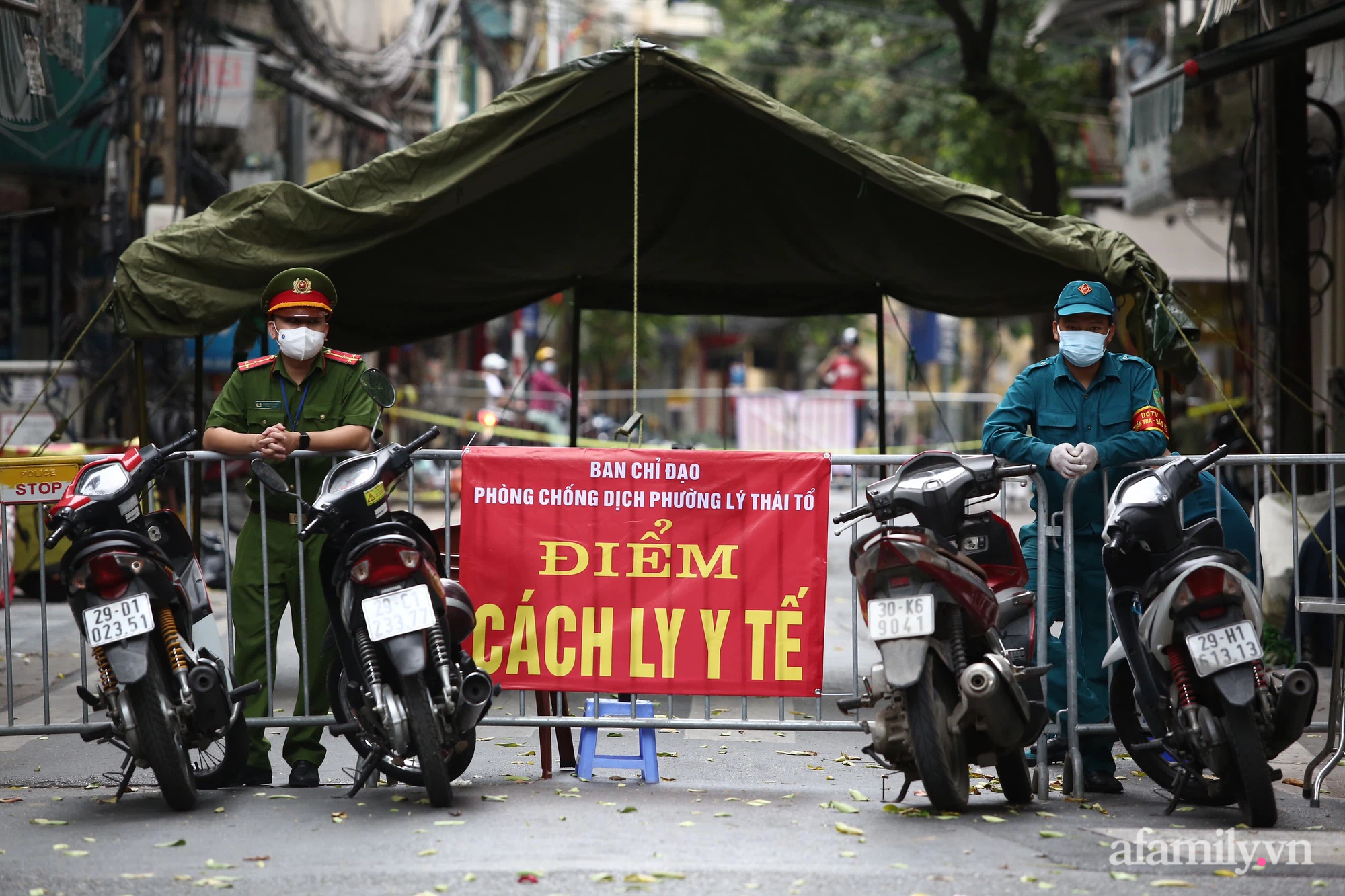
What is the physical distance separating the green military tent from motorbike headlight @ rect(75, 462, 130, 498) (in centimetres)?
230

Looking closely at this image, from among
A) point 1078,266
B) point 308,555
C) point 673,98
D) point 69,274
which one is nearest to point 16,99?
point 673,98

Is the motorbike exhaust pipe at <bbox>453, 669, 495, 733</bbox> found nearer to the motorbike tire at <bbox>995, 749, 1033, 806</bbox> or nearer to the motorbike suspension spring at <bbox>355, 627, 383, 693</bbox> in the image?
the motorbike suspension spring at <bbox>355, 627, 383, 693</bbox>

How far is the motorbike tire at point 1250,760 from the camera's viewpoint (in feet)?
15.6

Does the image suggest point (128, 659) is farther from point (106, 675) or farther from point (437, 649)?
point (437, 649)

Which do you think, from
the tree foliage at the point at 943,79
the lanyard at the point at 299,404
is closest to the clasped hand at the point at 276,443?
the lanyard at the point at 299,404

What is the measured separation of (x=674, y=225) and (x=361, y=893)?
6.11 meters

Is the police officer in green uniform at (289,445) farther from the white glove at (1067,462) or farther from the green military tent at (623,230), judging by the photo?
the white glove at (1067,462)

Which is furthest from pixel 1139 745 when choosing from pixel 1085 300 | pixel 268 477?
pixel 268 477

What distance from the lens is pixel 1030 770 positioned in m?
5.94

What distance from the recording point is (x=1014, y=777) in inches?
206

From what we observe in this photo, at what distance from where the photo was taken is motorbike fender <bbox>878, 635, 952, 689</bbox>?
187 inches

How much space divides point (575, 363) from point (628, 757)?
4863 millimetres

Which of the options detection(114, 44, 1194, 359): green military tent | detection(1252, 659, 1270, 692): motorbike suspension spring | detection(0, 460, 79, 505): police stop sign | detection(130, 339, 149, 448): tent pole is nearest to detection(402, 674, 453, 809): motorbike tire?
detection(0, 460, 79, 505): police stop sign

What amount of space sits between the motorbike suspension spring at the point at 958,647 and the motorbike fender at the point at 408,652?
1.73 meters
